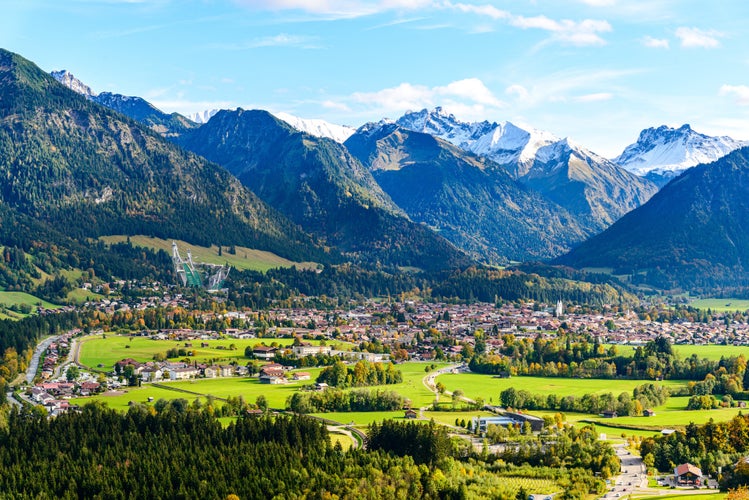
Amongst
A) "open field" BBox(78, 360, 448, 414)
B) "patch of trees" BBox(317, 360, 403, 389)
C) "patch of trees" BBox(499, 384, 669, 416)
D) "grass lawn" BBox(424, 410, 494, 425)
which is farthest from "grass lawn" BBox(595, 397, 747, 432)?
"patch of trees" BBox(317, 360, 403, 389)

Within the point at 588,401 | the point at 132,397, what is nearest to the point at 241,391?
the point at 132,397

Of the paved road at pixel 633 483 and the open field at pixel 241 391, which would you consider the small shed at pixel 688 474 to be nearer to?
the paved road at pixel 633 483

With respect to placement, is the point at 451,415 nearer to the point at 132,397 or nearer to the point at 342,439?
the point at 342,439

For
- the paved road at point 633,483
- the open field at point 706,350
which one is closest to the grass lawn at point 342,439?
the paved road at point 633,483

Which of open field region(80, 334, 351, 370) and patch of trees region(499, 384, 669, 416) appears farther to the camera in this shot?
open field region(80, 334, 351, 370)

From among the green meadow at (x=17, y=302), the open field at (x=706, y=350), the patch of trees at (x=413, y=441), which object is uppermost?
the green meadow at (x=17, y=302)

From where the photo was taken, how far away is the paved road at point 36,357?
114606 millimetres

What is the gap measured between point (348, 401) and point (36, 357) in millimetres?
51724

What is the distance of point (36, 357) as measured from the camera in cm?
12838

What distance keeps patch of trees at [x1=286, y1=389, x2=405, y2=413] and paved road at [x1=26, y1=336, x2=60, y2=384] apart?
1390 inches

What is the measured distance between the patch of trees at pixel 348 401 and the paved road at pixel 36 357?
3530cm

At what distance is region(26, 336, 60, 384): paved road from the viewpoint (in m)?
115

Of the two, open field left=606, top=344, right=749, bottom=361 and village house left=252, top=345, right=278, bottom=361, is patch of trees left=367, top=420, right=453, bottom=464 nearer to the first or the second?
village house left=252, top=345, right=278, bottom=361

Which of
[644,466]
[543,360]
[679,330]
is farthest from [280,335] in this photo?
[644,466]
